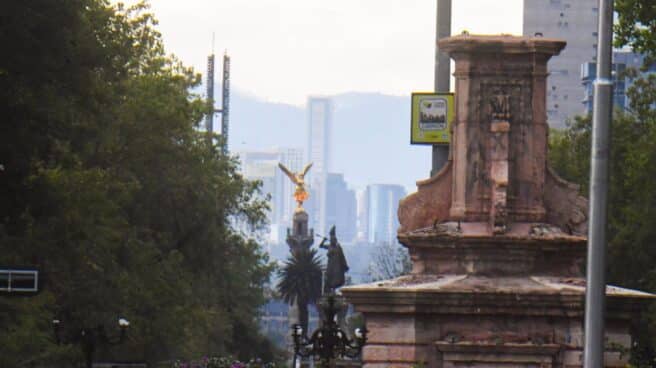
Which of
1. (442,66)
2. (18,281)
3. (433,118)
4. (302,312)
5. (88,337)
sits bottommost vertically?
(302,312)

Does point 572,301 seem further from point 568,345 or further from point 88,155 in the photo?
point 88,155

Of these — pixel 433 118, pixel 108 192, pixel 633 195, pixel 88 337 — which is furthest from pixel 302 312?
pixel 433 118

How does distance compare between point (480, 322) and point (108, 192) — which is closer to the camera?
point (480, 322)

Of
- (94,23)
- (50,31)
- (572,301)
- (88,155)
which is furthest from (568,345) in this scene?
(88,155)

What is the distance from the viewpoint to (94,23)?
51.3 metres

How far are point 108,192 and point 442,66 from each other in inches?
923

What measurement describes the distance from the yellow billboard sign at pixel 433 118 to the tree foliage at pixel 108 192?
24.7ft

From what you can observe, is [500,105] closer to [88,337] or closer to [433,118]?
[433,118]

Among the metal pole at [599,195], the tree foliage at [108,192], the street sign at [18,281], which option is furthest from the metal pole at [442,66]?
the metal pole at [599,195]

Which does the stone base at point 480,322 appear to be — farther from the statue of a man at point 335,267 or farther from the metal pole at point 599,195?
the statue of a man at point 335,267

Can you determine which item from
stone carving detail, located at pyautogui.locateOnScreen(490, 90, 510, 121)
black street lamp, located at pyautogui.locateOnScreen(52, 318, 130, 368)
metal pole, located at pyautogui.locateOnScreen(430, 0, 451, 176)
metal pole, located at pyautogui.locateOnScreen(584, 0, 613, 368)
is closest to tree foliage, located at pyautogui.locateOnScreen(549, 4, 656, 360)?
black street lamp, located at pyautogui.locateOnScreen(52, 318, 130, 368)

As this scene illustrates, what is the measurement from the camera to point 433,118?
104 feet

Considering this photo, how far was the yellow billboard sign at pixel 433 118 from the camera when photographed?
103 ft

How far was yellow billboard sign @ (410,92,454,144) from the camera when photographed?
31484mm
